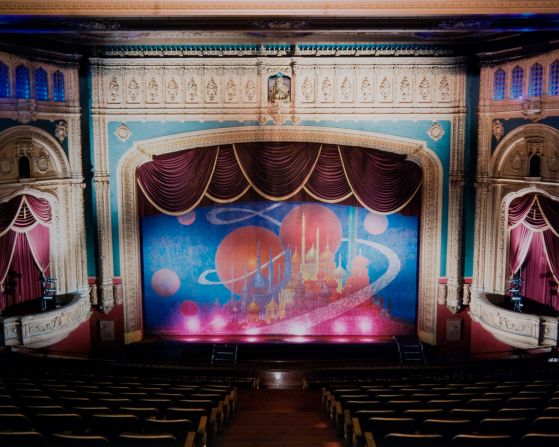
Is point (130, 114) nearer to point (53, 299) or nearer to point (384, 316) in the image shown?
point (53, 299)

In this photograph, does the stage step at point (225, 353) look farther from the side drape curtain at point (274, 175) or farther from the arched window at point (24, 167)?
the arched window at point (24, 167)

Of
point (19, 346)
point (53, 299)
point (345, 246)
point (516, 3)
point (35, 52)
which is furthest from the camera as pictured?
point (345, 246)

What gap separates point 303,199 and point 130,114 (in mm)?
4083

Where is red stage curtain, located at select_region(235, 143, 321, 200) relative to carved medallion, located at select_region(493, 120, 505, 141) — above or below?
below

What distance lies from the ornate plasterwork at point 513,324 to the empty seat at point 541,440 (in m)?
6.32

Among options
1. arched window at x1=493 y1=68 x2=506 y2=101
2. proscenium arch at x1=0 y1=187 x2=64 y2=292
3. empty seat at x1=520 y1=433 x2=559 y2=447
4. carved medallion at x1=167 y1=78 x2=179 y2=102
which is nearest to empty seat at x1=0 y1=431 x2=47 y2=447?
empty seat at x1=520 y1=433 x2=559 y2=447

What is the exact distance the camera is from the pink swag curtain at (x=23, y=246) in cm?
1151

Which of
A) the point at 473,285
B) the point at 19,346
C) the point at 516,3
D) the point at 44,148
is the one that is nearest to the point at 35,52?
the point at 44,148

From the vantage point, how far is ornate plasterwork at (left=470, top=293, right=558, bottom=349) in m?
10.8

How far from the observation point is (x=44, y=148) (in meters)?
12.1

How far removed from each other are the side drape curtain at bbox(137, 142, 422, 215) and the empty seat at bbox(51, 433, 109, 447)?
28.2 ft

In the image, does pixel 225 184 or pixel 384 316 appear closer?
pixel 225 184

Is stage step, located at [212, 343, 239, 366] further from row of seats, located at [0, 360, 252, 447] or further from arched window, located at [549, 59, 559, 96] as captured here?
arched window, located at [549, 59, 559, 96]

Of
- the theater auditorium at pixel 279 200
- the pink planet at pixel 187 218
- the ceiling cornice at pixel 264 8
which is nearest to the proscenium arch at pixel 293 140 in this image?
the theater auditorium at pixel 279 200
